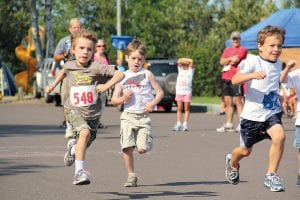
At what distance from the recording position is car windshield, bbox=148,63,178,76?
2881 cm

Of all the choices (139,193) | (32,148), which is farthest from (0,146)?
(139,193)

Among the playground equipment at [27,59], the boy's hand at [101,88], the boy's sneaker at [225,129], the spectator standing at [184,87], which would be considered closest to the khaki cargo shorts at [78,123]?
the boy's hand at [101,88]

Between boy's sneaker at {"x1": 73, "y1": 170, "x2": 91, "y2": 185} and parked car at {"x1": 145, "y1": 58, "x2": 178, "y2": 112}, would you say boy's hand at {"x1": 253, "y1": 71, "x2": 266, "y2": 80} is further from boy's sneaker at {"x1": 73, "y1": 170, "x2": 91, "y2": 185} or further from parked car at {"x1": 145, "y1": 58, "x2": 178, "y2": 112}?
parked car at {"x1": 145, "y1": 58, "x2": 178, "y2": 112}

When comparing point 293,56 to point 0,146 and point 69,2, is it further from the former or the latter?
point 69,2

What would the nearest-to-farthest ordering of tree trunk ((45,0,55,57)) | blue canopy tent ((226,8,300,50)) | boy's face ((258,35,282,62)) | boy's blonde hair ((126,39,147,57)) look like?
boy's face ((258,35,282,62)), boy's blonde hair ((126,39,147,57)), blue canopy tent ((226,8,300,50)), tree trunk ((45,0,55,57))

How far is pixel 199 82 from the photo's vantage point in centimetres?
4234

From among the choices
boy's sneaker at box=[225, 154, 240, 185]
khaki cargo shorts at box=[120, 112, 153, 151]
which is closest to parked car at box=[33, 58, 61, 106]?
khaki cargo shorts at box=[120, 112, 153, 151]

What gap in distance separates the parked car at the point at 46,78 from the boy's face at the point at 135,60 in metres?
21.3

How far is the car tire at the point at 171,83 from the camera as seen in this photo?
2780 centimetres

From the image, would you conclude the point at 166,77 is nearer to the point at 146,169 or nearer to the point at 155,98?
the point at 146,169

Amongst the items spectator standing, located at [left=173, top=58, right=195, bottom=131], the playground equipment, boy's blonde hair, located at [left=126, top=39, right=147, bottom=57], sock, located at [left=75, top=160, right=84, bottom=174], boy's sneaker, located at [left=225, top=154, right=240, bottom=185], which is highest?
boy's blonde hair, located at [left=126, top=39, right=147, bottom=57]

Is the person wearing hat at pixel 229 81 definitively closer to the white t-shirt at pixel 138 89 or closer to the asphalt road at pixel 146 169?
the asphalt road at pixel 146 169

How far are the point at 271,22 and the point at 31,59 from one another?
23873 mm

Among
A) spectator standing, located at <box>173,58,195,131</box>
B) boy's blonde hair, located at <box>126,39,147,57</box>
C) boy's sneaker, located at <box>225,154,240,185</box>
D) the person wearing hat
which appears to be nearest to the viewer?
boy's sneaker, located at <box>225,154,240,185</box>
